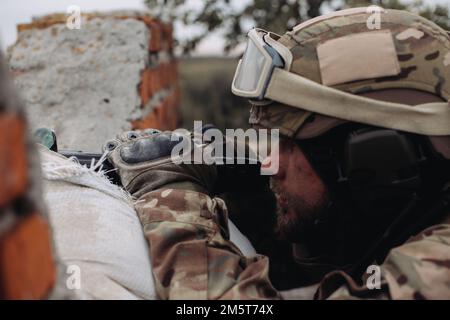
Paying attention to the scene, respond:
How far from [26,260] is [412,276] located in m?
0.76

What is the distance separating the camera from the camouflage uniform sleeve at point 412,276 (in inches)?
46.2

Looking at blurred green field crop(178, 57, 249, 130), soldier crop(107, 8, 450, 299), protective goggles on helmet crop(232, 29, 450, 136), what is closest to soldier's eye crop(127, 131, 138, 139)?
soldier crop(107, 8, 450, 299)

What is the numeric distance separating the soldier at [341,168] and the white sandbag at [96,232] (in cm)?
4

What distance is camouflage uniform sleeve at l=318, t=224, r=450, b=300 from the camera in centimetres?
117

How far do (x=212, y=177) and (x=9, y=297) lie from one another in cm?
106

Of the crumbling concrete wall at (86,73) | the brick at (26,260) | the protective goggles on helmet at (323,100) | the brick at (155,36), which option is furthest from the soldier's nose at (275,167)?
the brick at (155,36)

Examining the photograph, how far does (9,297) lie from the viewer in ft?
2.31

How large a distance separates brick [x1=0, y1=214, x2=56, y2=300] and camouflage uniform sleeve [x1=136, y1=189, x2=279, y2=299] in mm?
507

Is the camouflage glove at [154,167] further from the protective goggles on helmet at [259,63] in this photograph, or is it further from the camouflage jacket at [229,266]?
the protective goggles on helmet at [259,63]

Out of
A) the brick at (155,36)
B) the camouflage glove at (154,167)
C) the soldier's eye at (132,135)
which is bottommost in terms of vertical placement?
the camouflage glove at (154,167)

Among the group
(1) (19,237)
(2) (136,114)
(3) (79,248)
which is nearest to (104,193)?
(3) (79,248)

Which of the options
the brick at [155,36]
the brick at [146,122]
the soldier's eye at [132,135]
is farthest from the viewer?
the brick at [155,36]

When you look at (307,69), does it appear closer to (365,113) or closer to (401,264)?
(365,113)

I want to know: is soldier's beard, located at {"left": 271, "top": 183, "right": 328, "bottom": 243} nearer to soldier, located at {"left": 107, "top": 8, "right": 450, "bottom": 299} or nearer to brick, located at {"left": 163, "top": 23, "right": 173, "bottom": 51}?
soldier, located at {"left": 107, "top": 8, "right": 450, "bottom": 299}
